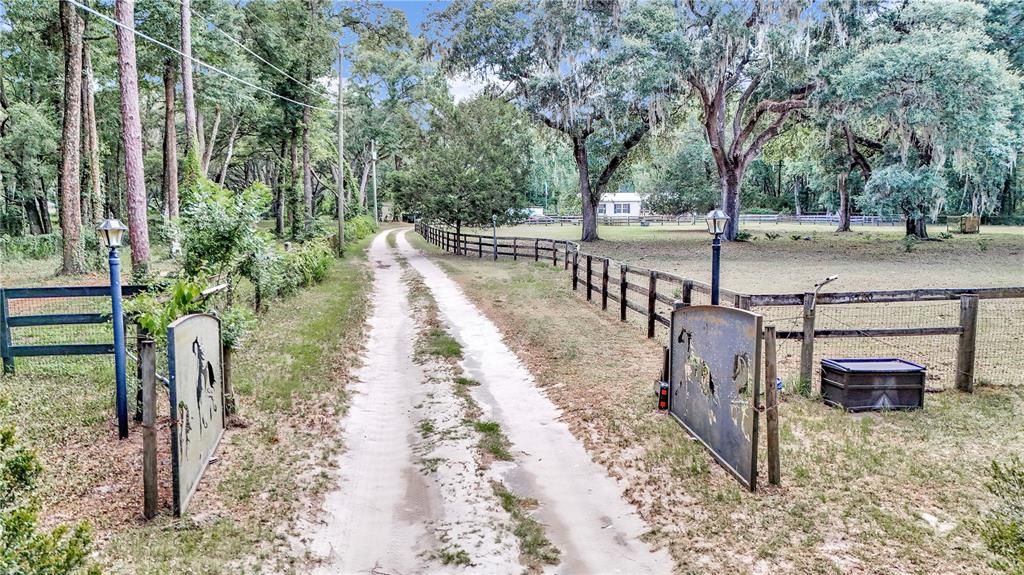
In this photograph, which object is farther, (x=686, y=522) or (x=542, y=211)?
→ (x=542, y=211)

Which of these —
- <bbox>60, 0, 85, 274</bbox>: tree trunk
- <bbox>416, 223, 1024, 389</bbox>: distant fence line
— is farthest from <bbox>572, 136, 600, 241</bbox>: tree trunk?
<bbox>60, 0, 85, 274</bbox>: tree trunk

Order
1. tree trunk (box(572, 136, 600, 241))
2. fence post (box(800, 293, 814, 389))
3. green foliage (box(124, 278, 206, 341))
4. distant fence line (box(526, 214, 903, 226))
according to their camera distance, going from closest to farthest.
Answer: green foliage (box(124, 278, 206, 341)), fence post (box(800, 293, 814, 389)), tree trunk (box(572, 136, 600, 241)), distant fence line (box(526, 214, 903, 226))

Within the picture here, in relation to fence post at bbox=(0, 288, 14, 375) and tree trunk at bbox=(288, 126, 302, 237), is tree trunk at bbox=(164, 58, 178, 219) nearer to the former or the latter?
tree trunk at bbox=(288, 126, 302, 237)

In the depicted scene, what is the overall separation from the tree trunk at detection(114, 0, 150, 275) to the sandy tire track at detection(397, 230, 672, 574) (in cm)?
841

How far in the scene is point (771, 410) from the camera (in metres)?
4.88

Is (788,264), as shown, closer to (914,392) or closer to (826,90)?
(826,90)

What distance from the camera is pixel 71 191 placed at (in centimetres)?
1703

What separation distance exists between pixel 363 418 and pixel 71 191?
583 inches

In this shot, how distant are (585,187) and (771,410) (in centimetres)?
2833

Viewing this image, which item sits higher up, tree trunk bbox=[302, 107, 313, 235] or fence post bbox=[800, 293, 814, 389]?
tree trunk bbox=[302, 107, 313, 235]

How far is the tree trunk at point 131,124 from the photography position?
12484mm

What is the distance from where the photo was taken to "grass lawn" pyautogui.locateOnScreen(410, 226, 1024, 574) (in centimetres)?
396

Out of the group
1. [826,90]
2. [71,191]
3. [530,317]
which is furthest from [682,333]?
[826,90]

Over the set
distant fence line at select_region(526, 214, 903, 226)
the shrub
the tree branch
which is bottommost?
the shrub
